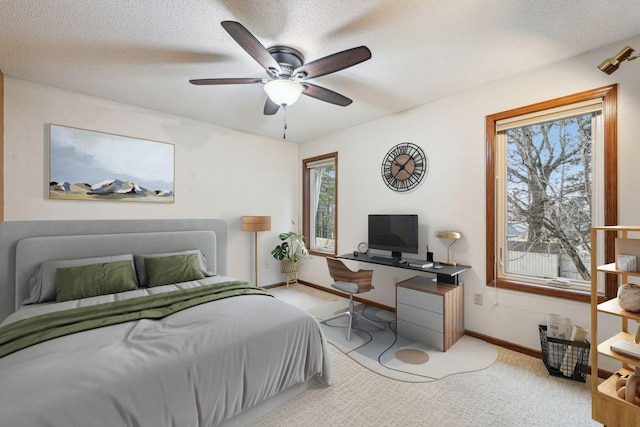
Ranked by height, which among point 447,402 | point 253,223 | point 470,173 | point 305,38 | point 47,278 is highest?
point 305,38

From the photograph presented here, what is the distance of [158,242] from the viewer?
135 inches

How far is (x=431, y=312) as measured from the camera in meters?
2.73

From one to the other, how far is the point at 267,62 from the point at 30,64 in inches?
94.2

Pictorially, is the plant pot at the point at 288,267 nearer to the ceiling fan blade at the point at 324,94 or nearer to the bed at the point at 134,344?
the bed at the point at 134,344

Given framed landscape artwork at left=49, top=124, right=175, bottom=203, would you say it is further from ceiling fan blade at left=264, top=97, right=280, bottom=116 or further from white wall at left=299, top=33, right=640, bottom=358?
white wall at left=299, top=33, right=640, bottom=358

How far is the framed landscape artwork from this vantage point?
2.99m

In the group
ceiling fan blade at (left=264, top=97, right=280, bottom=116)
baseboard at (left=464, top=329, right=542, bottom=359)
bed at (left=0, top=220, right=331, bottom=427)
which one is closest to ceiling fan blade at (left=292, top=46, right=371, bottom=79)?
ceiling fan blade at (left=264, top=97, right=280, bottom=116)

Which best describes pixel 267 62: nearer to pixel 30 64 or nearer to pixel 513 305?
pixel 30 64

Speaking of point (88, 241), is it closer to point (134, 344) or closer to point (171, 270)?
point (171, 270)

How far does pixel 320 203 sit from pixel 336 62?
332cm

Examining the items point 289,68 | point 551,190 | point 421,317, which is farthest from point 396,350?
point 289,68

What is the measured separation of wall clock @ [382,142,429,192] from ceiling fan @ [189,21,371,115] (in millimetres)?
1391

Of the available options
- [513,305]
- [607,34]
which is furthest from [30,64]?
[513,305]

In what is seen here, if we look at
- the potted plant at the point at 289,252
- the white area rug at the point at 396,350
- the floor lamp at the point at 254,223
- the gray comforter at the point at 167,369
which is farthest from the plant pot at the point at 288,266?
the gray comforter at the point at 167,369
